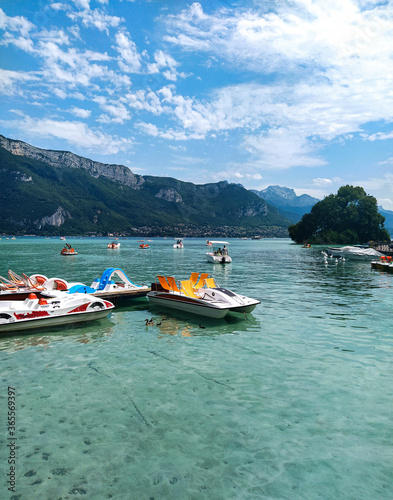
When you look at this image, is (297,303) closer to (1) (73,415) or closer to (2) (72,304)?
(2) (72,304)

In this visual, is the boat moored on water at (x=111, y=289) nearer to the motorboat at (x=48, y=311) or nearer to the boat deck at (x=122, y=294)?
the boat deck at (x=122, y=294)

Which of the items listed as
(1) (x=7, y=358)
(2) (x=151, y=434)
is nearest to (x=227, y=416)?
(2) (x=151, y=434)

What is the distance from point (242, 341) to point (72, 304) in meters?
7.97

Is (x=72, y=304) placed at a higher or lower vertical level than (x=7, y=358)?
higher

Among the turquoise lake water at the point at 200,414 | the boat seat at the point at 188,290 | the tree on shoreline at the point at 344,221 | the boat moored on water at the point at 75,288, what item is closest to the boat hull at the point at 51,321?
the turquoise lake water at the point at 200,414

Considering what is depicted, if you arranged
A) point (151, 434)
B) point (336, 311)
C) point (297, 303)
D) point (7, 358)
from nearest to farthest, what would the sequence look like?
point (151, 434) < point (7, 358) < point (336, 311) < point (297, 303)

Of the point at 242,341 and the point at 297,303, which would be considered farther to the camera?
the point at 297,303

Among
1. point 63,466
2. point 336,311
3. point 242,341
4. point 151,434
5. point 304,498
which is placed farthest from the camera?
point 336,311

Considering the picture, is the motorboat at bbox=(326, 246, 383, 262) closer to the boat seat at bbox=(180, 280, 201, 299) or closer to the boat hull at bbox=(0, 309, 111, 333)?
the boat seat at bbox=(180, 280, 201, 299)

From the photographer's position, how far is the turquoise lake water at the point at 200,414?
5.52m

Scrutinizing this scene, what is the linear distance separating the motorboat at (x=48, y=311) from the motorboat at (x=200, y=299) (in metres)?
4.03

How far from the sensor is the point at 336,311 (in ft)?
63.4

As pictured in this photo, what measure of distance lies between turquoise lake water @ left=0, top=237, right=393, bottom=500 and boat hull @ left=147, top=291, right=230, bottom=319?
1.59 m

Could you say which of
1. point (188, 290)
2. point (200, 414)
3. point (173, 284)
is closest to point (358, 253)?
point (173, 284)
